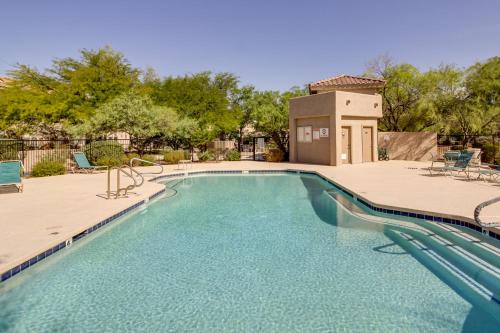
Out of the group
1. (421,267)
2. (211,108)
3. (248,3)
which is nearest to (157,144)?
(211,108)

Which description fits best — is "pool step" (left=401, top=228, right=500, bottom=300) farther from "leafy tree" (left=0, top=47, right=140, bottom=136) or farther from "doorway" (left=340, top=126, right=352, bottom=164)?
"leafy tree" (left=0, top=47, right=140, bottom=136)

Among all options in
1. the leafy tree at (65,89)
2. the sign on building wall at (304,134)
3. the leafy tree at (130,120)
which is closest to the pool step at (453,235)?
the sign on building wall at (304,134)

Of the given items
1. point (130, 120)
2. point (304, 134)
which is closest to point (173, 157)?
point (130, 120)

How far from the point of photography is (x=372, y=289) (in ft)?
14.7

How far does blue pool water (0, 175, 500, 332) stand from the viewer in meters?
3.69

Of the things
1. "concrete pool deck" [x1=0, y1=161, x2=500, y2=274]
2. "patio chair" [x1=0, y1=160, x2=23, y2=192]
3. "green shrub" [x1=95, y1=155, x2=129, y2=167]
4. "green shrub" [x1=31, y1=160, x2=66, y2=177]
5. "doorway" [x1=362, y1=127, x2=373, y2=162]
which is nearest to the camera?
"concrete pool deck" [x1=0, y1=161, x2=500, y2=274]

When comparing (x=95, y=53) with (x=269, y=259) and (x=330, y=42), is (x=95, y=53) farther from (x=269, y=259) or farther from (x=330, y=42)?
(x=269, y=259)

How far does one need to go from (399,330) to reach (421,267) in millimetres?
2097

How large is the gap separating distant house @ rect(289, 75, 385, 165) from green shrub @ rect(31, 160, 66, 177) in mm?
14002

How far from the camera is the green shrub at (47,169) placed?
1524cm

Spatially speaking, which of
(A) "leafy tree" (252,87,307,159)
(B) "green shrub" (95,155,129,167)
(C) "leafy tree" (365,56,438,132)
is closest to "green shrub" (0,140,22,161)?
(B) "green shrub" (95,155,129,167)

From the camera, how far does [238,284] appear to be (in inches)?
186

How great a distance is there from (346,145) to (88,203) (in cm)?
1571

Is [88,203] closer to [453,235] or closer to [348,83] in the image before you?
[453,235]
